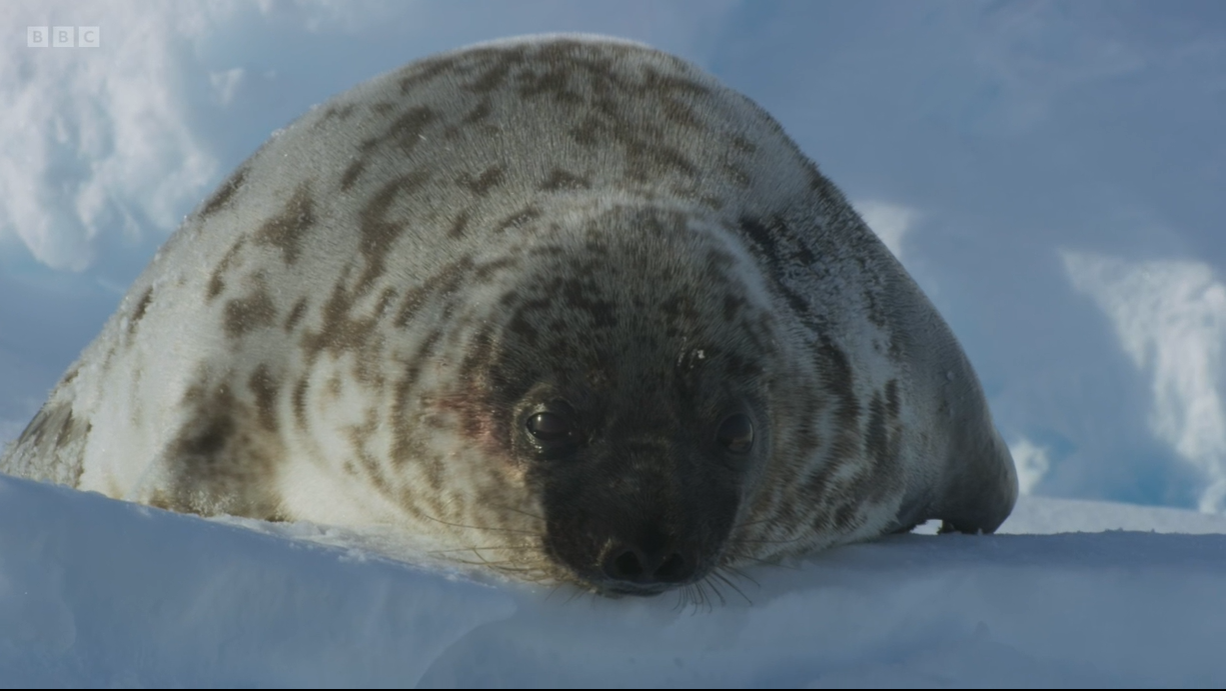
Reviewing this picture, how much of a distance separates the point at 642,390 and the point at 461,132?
3.71ft

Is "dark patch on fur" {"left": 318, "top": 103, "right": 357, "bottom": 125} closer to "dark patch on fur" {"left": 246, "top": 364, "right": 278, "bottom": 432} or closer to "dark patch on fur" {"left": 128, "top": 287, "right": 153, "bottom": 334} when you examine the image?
"dark patch on fur" {"left": 128, "top": 287, "right": 153, "bottom": 334}

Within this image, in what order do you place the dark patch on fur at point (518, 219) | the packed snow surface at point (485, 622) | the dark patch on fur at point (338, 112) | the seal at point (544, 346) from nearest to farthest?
1. the packed snow surface at point (485, 622)
2. the seal at point (544, 346)
3. the dark patch on fur at point (518, 219)
4. the dark patch on fur at point (338, 112)

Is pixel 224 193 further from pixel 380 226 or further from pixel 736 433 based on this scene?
pixel 736 433

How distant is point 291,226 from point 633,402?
1.30m

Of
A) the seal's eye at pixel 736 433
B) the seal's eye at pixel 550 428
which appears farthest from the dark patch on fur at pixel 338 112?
the seal's eye at pixel 736 433

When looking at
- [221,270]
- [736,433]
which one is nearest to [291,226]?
[221,270]

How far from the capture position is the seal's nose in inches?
101

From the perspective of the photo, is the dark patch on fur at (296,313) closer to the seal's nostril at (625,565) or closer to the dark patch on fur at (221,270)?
the dark patch on fur at (221,270)

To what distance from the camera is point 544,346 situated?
9.49 ft

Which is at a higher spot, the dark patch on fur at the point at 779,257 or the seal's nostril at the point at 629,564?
the dark patch on fur at the point at 779,257

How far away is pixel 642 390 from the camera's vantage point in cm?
277

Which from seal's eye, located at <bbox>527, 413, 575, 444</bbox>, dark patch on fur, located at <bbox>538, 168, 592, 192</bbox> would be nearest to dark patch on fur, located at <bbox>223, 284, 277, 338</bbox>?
dark patch on fur, located at <bbox>538, 168, 592, 192</bbox>

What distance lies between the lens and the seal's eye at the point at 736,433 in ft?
9.28

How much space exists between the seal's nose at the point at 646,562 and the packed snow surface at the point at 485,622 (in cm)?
6
